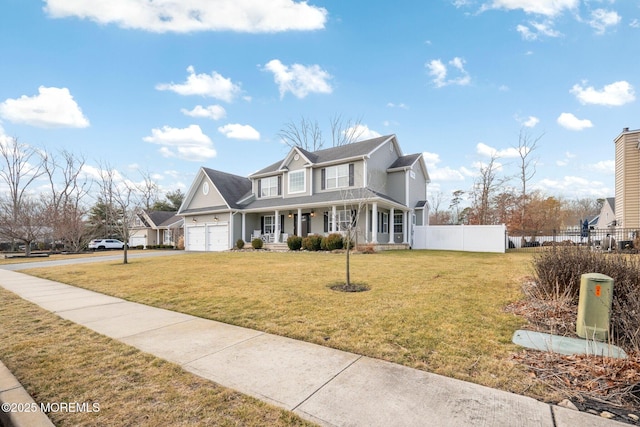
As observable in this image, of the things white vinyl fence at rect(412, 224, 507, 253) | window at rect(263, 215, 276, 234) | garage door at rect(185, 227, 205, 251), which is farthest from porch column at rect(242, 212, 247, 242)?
white vinyl fence at rect(412, 224, 507, 253)

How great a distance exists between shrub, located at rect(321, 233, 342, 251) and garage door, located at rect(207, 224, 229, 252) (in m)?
9.98

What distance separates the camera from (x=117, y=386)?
2.81m

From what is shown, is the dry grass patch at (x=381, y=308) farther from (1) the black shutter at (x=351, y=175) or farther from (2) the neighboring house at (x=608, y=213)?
(2) the neighboring house at (x=608, y=213)

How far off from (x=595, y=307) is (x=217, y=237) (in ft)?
80.9

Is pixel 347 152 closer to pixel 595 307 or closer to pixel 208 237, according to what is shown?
pixel 208 237

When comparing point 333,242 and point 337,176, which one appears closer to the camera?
point 333,242

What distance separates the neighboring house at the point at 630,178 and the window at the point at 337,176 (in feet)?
52.0

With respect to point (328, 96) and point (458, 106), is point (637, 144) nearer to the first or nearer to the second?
point (458, 106)

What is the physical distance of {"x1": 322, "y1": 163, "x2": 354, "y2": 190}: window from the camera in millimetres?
20641

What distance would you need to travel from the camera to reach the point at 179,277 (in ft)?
31.2

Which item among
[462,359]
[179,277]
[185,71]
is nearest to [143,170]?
[185,71]

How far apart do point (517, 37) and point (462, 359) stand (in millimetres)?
17455

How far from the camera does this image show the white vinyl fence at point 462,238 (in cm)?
1898

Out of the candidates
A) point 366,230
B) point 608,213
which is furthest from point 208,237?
point 608,213
